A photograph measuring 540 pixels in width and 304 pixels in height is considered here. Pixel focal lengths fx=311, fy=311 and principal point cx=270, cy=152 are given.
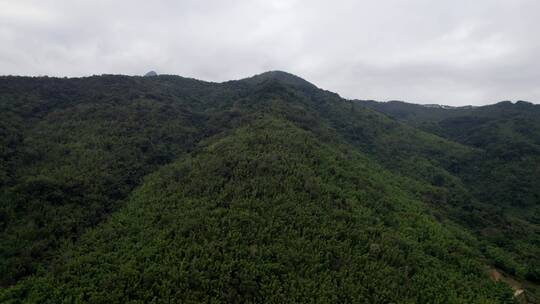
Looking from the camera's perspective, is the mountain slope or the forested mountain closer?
the mountain slope

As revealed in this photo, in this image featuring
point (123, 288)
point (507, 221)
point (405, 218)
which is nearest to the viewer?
point (123, 288)

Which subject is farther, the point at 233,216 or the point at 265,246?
the point at 233,216

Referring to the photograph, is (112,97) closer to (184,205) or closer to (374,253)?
(184,205)

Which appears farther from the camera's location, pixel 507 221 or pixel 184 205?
pixel 507 221

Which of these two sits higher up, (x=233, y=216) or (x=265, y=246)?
(x=233, y=216)

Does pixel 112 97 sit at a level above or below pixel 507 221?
above

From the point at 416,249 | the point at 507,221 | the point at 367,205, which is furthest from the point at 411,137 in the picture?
the point at 416,249

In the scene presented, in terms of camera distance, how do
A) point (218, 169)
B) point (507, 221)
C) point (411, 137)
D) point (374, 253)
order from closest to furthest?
point (374, 253), point (218, 169), point (507, 221), point (411, 137)

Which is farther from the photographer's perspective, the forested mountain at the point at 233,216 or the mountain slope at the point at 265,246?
the forested mountain at the point at 233,216
